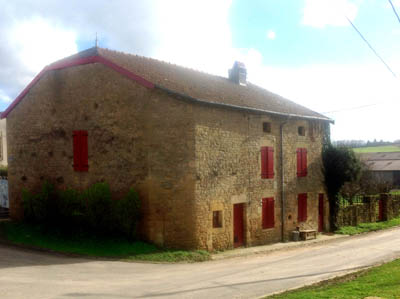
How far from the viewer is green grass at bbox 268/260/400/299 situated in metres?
8.01

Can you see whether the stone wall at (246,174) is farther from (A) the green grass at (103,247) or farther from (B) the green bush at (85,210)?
(B) the green bush at (85,210)

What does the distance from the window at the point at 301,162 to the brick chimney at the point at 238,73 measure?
201 inches

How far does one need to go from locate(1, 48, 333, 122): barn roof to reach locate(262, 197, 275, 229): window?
167 inches

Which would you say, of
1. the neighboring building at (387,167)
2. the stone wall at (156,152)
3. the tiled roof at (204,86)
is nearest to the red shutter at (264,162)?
the stone wall at (156,152)

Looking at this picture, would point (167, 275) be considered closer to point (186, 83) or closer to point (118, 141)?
point (118, 141)

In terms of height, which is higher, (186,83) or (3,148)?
(186,83)

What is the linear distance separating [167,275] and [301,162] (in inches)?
471

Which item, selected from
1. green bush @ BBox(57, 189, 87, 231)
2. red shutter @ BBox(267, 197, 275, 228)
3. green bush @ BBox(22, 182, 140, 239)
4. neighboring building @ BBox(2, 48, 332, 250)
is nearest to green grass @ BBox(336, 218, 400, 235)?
neighboring building @ BBox(2, 48, 332, 250)

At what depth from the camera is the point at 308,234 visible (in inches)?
797

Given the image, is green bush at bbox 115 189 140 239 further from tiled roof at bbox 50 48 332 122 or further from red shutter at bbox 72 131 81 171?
tiled roof at bbox 50 48 332 122

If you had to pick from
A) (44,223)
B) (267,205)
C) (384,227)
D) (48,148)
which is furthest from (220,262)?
(384,227)

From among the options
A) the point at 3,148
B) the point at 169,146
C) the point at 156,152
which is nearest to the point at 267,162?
the point at 169,146

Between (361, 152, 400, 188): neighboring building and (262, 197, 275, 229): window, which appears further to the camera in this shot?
(361, 152, 400, 188): neighboring building

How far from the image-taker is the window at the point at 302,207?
2088 centimetres
